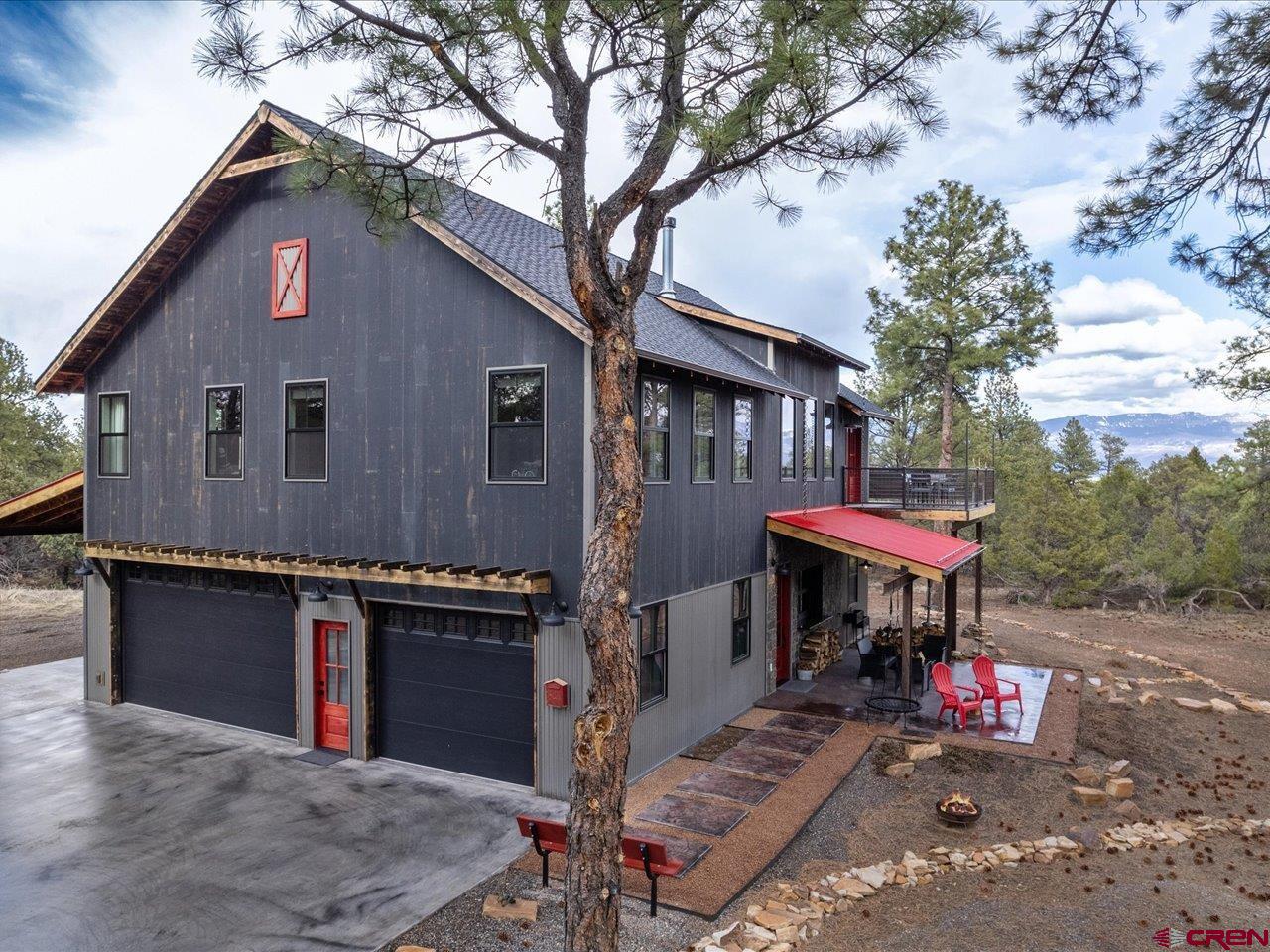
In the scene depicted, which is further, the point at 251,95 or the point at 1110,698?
the point at 1110,698

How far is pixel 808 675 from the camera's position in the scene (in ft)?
49.1

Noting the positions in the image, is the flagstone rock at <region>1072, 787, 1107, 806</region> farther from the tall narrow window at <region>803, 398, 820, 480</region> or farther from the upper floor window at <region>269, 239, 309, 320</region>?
the upper floor window at <region>269, 239, 309, 320</region>

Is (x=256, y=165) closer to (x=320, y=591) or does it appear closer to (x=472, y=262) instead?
(x=472, y=262)

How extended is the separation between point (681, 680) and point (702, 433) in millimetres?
3573

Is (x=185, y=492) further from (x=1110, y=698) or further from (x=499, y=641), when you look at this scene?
(x=1110, y=698)

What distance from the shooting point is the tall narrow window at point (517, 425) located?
9406mm

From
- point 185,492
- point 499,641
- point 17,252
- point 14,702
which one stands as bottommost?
point 14,702

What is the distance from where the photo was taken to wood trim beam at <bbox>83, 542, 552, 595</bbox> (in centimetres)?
884

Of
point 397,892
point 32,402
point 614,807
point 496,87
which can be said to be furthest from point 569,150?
point 32,402

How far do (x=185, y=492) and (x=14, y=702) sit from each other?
5113mm

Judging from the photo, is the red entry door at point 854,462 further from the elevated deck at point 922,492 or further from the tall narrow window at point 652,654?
the tall narrow window at point 652,654

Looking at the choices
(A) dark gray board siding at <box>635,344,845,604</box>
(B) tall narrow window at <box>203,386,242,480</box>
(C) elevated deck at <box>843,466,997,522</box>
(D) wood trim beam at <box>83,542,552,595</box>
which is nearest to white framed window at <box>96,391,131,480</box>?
(D) wood trim beam at <box>83,542,552,595</box>

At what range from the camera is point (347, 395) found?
35.7 ft

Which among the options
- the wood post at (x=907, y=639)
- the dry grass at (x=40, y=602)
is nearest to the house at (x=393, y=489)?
the wood post at (x=907, y=639)
